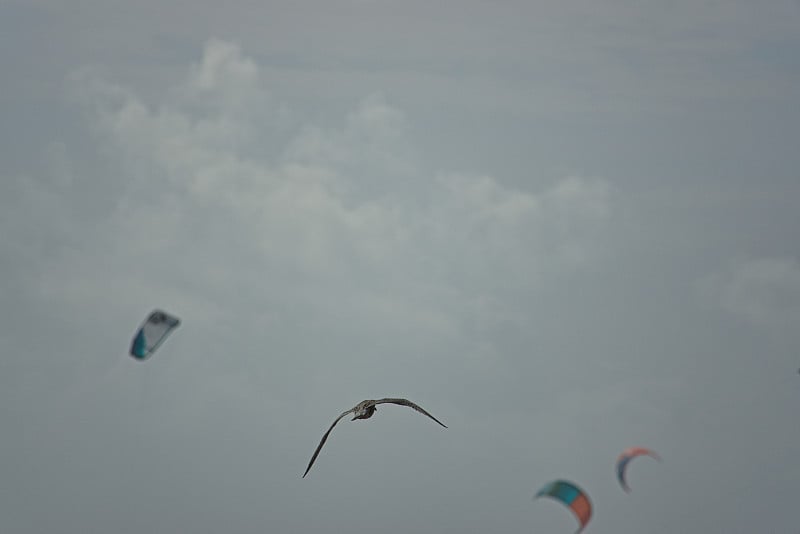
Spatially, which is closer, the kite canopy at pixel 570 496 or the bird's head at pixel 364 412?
the bird's head at pixel 364 412

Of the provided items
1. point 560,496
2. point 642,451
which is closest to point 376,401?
point 560,496

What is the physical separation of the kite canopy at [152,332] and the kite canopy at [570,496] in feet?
126

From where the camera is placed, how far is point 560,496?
103625 millimetres

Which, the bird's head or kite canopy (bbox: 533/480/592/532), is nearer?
the bird's head

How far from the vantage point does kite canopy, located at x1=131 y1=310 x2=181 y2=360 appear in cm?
10612

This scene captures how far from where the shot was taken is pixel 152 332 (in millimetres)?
107250

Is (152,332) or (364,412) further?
(152,332)

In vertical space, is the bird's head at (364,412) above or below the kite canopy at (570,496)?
below

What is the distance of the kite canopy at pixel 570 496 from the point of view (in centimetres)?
10244

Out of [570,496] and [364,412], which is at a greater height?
[570,496]

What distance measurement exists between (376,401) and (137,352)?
54.5 metres

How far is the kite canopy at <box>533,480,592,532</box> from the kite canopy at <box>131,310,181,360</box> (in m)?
38.3

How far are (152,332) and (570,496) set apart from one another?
42.8 m

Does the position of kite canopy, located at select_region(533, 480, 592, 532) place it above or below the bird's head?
above
